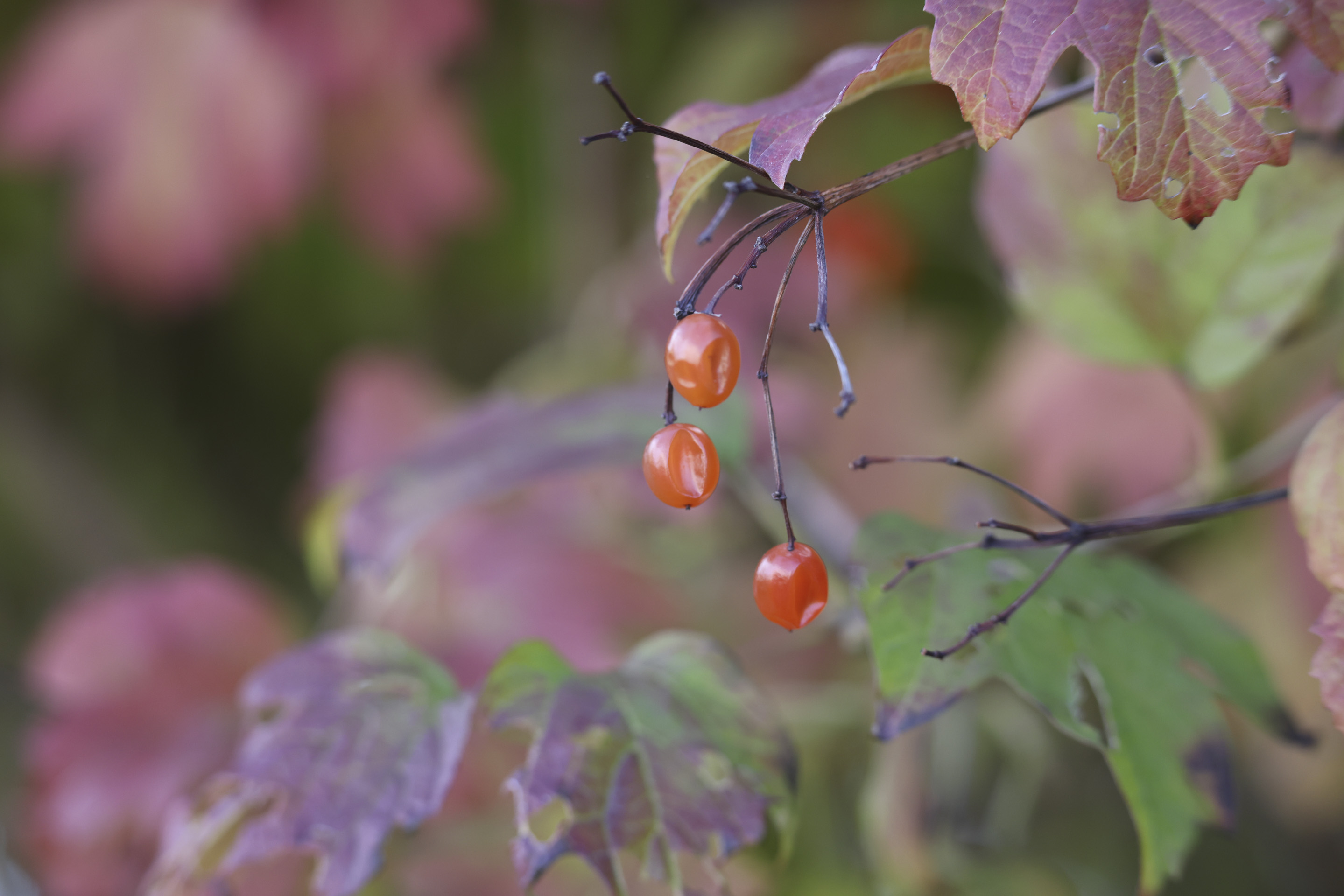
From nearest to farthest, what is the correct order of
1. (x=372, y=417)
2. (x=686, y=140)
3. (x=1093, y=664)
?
1. (x=686, y=140)
2. (x=1093, y=664)
3. (x=372, y=417)

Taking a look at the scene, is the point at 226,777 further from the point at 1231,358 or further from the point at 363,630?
the point at 1231,358

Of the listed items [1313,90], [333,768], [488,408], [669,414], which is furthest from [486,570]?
[1313,90]

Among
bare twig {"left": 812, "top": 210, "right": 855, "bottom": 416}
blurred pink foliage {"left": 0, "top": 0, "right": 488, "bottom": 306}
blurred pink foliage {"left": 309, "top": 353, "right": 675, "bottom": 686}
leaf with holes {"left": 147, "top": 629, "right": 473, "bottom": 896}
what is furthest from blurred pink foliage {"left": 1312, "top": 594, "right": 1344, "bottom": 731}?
blurred pink foliage {"left": 0, "top": 0, "right": 488, "bottom": 306}

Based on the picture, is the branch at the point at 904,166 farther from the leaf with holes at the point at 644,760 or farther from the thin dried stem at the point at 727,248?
the leaf with holes at the point at 644,760

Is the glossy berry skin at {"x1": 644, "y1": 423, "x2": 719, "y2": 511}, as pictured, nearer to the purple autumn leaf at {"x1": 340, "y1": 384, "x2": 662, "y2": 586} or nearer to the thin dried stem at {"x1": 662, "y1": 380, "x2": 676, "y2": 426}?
the thin dried stem at {"x1": 662, "y1": 380, "x2": 676, "y2": 426}

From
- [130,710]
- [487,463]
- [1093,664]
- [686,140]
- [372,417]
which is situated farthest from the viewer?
[372,417]

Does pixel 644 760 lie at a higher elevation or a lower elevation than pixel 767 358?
lower

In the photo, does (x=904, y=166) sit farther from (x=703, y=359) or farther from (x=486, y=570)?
(x=486, y=570)
